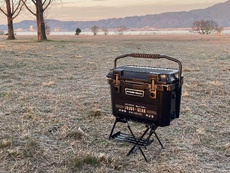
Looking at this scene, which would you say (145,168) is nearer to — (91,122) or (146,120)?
(146,120)

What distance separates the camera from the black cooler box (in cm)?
263

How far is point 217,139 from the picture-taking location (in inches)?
138

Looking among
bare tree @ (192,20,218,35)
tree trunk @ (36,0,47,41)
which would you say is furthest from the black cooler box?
bare tree @ (192,20,218,35)

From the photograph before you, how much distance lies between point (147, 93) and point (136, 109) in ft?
0.72

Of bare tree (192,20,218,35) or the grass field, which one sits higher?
bare tree (192,20,218,35)

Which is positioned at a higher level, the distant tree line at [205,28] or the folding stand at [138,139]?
the distant tree line at [205,28]

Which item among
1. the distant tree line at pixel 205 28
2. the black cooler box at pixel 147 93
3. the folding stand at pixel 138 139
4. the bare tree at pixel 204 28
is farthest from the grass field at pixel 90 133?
the bare tree at pixel 204 28

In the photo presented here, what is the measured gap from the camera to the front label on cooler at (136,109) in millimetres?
2711

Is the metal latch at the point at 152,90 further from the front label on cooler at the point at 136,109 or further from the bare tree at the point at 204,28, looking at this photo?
the bare tree at the point at 204,28

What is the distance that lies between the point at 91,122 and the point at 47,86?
2.86 metres

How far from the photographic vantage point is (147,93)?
2.69m

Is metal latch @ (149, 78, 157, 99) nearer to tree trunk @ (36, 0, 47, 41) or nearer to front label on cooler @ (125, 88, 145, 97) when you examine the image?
front label on cooler @ (125, 88, 145, 97)

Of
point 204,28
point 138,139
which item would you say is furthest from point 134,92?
point 204,28

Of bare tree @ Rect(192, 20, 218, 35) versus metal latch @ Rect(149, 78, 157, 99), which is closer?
metal latch @ Rect(149, 78, 157, 99)
